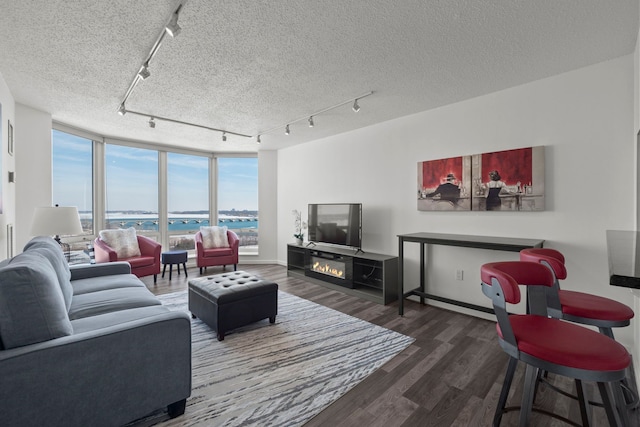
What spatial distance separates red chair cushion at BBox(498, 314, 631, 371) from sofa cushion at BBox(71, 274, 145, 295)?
3149 mm

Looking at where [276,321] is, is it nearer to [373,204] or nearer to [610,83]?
[373,204]

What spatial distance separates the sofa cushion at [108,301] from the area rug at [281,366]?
671 mm

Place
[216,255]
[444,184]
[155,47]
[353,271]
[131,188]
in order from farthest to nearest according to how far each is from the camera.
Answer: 1. [131,188]
2. [216,255]
3. [353,271]
4. [444,184]
5. [155,47]

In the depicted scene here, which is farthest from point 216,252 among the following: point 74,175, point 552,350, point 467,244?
point 552,350

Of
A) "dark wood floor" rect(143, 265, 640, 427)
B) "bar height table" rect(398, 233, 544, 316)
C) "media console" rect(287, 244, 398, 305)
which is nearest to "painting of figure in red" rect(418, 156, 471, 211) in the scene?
"bar height table" rect(398, 233, 544, 316)

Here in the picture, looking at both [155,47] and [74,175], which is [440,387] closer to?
[155,47]

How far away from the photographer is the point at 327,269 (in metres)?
4.63

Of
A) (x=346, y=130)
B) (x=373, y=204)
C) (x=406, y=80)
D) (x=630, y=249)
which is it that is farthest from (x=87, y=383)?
(x=346, y=130)

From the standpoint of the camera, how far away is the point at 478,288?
10.6ft

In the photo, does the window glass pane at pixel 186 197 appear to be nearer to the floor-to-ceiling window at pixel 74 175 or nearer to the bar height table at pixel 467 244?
the floor-to-ceiling window at pixel 74 175

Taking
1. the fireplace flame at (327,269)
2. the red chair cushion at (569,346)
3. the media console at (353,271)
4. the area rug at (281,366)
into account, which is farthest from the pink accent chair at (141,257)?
the red chair cushion at (569,346)

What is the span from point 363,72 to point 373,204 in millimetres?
2119

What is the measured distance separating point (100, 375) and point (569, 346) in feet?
7.37

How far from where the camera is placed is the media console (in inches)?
149
